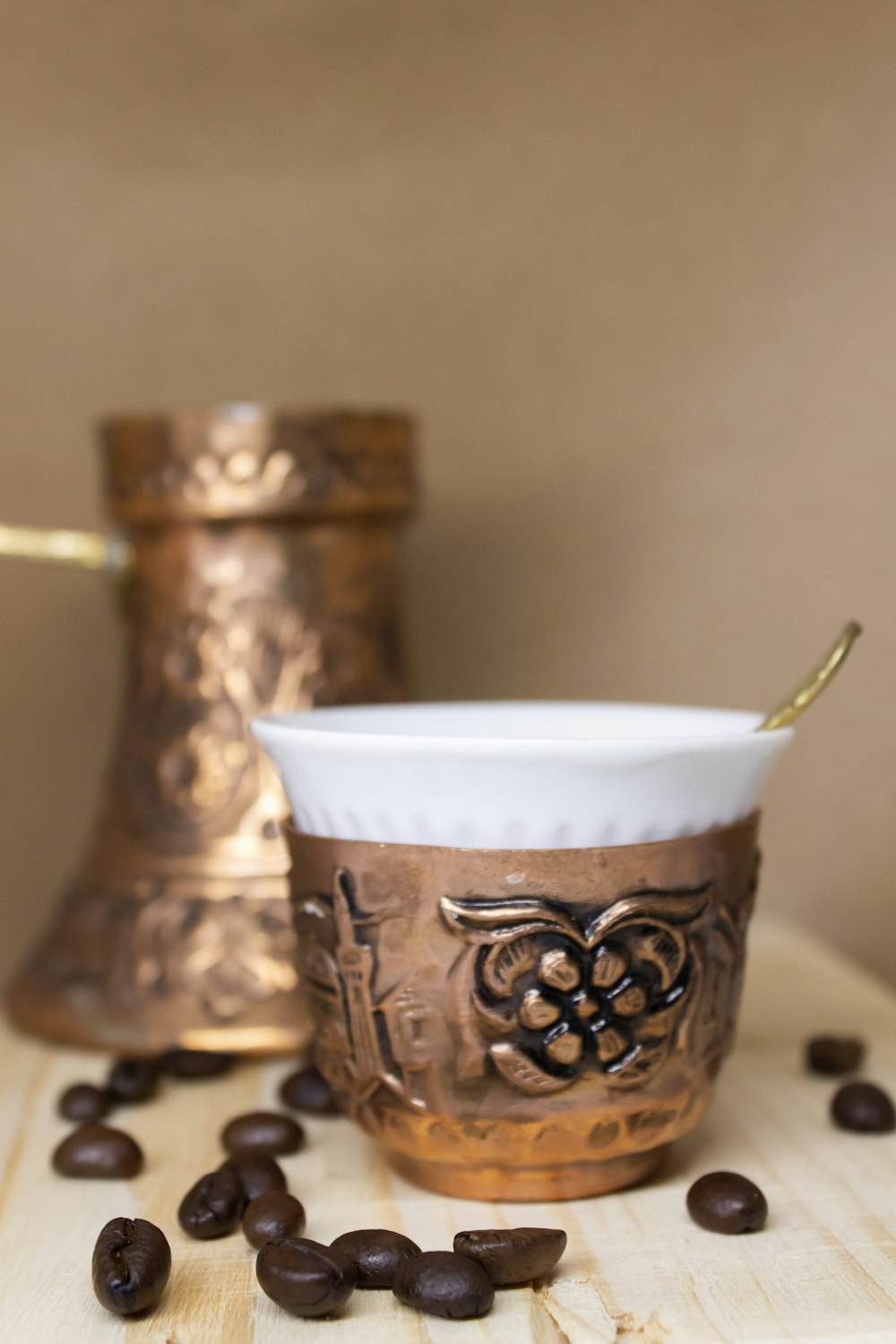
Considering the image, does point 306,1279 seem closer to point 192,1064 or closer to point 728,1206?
point 728,1206

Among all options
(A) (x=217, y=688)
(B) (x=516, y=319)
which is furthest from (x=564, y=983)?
(B) (x=516, y=319)

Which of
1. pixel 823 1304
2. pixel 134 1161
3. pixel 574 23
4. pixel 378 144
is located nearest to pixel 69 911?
pixel 134 1161

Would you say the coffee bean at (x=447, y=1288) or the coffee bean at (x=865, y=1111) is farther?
the coffee bean at (x=865, y=1111)

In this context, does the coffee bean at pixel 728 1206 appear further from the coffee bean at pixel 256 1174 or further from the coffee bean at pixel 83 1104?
the coffee bean at pixel 83 1104

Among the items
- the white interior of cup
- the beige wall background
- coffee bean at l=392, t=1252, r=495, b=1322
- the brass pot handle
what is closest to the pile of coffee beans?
coffee bean at l=392, t=1252, r=495, b=1322

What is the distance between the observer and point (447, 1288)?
50 cm

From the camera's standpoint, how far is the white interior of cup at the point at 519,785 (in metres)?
0.54

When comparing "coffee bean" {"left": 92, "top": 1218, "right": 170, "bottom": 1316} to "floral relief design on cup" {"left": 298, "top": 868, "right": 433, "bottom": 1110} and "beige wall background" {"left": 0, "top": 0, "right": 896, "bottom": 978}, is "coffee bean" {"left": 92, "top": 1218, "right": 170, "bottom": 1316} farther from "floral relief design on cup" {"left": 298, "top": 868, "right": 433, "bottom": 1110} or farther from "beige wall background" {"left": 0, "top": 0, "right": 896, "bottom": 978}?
"beige wall background" {"left": 0, "top": 0, "right": 896, "bottom": 978}

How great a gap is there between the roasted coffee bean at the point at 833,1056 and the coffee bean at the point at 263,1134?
0.95 ft

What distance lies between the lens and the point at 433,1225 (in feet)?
1.93

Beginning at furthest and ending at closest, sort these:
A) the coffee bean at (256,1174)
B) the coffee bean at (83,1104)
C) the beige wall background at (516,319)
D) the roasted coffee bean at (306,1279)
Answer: the beige wall background at (516,319)
the coffee bean at (83,1104)
the coffee bean at (256,1174)
the roasted coffee bean at (306,1279)

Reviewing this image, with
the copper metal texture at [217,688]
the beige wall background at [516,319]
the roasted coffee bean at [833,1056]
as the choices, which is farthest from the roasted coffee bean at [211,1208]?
the beige wall background at [516,319]

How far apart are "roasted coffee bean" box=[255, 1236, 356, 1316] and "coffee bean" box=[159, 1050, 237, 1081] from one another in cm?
27

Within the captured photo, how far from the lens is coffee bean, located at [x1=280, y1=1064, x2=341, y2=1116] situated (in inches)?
28.6
